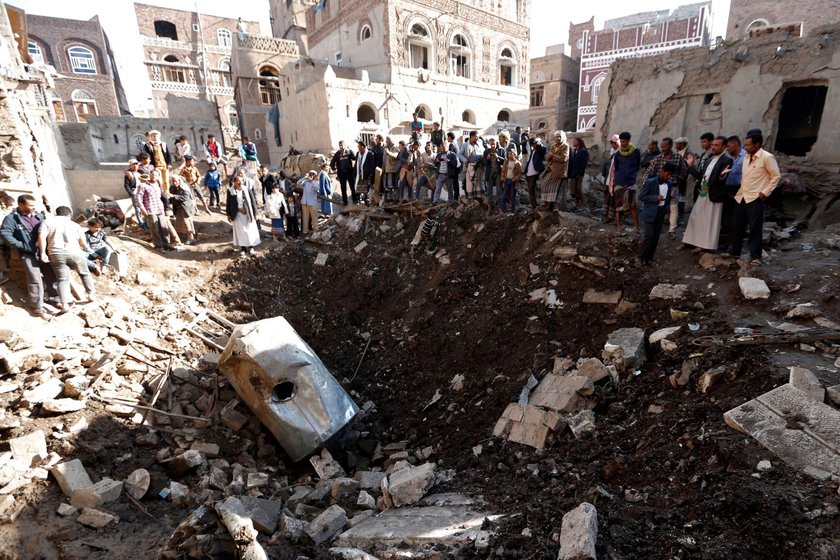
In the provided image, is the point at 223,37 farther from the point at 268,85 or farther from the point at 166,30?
the point at 268,85

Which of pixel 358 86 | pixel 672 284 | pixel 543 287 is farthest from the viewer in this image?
pixel 358 86

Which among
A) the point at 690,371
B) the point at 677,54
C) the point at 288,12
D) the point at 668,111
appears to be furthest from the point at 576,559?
the point at 288,12

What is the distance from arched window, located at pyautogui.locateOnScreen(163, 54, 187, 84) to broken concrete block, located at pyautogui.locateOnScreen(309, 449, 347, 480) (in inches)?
1486

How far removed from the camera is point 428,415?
534 centimetres

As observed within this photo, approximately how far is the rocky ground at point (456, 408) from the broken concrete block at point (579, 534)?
0.29 ft

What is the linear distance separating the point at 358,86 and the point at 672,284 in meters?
16.2

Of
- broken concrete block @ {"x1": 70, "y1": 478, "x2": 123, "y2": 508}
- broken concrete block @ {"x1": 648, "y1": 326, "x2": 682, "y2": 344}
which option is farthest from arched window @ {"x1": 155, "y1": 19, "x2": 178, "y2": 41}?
broken concrete block @ {"x1": 648, "y1": 326, "x2": 682, "y2": 344}

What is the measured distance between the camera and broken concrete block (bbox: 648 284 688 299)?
4.79 meters

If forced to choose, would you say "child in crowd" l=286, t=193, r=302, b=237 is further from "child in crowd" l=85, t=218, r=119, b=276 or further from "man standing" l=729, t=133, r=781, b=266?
"man standing" l=729, t=133, r=781, b=266

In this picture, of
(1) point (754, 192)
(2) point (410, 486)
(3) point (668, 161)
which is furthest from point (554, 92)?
(2) point (410, 486)

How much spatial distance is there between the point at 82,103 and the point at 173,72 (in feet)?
22.2

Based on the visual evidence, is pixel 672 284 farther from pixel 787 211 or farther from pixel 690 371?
pixel 787 211

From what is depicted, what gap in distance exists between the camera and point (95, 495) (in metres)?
3.49

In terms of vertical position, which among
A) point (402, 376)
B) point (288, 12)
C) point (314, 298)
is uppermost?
point (288, 12)
